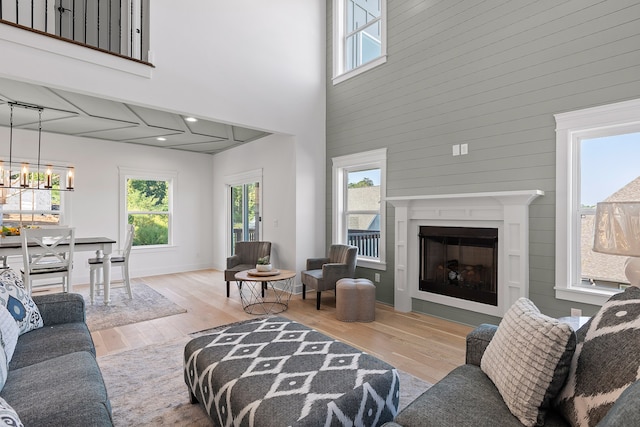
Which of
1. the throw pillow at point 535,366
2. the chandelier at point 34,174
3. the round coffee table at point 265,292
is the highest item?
the chandelier at point 34,174

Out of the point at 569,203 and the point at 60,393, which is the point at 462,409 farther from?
the point at 569,203

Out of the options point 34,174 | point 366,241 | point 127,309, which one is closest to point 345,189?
point 366,241

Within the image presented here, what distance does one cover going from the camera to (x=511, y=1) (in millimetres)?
3420

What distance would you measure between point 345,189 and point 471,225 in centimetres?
214

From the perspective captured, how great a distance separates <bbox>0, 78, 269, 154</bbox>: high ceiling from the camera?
4.03 meters

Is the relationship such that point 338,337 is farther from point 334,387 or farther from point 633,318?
point 633,318

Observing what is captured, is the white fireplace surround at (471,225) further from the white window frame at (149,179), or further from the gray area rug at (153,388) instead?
the white window frame at (149,179)

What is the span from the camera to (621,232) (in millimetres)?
1779

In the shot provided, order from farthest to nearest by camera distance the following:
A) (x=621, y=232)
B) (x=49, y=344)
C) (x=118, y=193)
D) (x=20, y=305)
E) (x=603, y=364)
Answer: (x=118, y=193) < (x=20, y=305) < (x=49, y=344) < (x=621, y=232) < (x=603, y=364)

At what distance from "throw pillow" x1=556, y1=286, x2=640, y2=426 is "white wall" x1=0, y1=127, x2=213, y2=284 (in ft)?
22.9

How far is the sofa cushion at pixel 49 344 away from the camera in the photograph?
1.81 meters

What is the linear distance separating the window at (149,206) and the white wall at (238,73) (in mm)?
867

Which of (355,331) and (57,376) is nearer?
(57,376)

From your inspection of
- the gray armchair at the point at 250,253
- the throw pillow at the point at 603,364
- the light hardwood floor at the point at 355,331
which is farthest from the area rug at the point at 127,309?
the throw pillow at the point at 603,364
